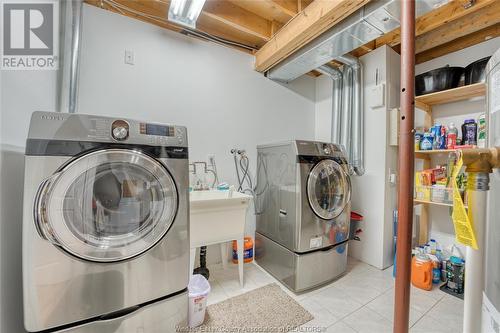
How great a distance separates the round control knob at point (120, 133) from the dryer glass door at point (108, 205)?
0.06 metres

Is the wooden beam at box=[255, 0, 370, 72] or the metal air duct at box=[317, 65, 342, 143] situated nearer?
the wooden beam at box=[255, 0, 370, 72]

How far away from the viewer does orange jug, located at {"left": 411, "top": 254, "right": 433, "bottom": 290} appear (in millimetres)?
1887

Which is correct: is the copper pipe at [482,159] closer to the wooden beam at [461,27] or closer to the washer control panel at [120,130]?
the washer control panel at [120,130]

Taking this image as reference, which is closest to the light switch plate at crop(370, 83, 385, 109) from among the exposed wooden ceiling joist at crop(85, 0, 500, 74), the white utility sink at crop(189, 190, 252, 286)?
the exposed wooden ceiling joist at crop(85, 0, 500, 74)

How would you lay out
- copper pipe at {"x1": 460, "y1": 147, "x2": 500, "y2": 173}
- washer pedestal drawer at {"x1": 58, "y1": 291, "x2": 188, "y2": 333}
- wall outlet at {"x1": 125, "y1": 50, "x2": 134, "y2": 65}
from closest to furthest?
1. copper pipe at {"x1": 460, "y1": 147, "x2": 500, "y2": 173}
2. washer pedestal drawer at {"x1": 58, "y1": 291, "x2": 188, "y2": 333}
3. wall outlet at {"x1": 125, "y1": 50, "x2": 134, "y2": 65}

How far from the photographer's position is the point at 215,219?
176cm

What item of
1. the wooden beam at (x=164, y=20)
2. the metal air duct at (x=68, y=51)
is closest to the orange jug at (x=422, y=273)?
the wooden beam at (x=164, y=20)

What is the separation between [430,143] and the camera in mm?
2066

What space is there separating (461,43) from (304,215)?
2409 mm

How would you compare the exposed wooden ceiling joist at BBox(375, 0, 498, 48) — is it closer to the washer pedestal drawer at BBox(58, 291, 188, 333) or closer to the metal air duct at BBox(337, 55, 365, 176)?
the metal air duct at BBox(337, 55, 365, 176)

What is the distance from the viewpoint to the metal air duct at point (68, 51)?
4.81 ft

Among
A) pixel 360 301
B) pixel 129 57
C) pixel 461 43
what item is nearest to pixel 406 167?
pixel 360 301

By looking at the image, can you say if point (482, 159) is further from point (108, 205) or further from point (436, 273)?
point (436, 273)

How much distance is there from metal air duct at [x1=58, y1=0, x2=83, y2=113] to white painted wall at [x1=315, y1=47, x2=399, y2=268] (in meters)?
2.73
